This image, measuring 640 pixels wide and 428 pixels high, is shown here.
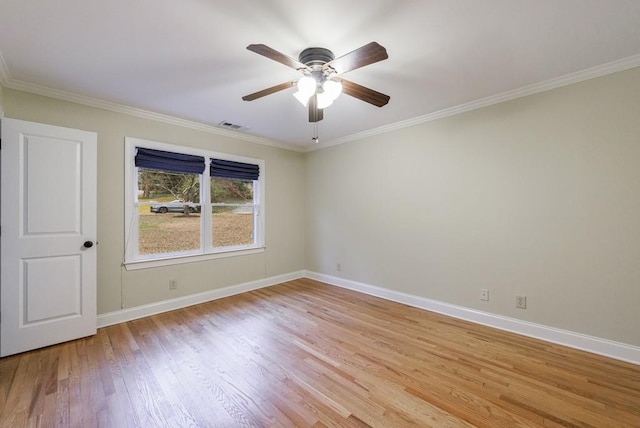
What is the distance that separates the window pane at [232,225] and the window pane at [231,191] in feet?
0.33

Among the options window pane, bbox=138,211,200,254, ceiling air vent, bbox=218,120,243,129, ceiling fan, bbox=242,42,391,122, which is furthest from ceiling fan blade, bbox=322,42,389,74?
window pane, bbox=138,211,200,254

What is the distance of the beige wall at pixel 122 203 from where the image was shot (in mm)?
2803

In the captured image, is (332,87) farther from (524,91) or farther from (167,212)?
(167,212)

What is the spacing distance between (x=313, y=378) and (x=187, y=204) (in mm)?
2828

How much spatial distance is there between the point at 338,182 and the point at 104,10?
338cm

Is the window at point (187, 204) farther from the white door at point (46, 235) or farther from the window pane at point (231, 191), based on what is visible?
the white door at point (46, 235)

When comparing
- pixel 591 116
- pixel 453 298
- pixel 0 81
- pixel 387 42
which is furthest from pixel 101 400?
pixel 591 116

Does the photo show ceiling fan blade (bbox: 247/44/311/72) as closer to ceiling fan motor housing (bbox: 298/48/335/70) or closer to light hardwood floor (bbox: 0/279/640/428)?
ceiling fan motor housing (bbox: 298/48/335/70)

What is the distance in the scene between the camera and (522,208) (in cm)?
276

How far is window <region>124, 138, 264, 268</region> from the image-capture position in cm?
329

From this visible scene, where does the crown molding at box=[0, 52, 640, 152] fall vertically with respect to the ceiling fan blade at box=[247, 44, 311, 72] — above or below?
above

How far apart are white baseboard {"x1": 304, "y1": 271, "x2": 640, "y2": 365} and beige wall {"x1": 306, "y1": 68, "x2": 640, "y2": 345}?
0.07 meters

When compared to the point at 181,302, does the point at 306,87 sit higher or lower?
higher

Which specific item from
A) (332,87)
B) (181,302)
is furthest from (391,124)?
(181,302)
